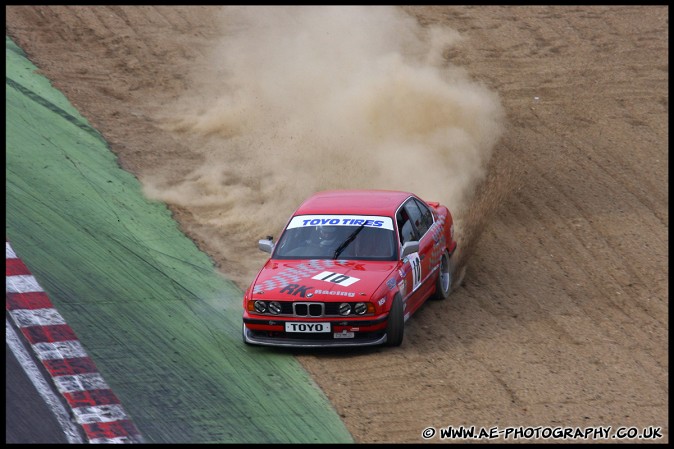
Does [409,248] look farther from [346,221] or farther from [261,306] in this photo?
[261,306]

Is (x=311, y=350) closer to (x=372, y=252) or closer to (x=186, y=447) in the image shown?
(x=372, y=252)

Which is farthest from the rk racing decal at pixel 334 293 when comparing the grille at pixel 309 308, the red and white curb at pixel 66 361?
the red and white curb at pixel 66 361

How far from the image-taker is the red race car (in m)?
10.9

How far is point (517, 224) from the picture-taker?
15.2 meters

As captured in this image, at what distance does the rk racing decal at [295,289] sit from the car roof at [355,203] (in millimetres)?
1502

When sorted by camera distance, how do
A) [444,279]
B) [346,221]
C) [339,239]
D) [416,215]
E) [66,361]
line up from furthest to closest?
[444,279], [416,215], [346,221], [339,239], [66,361]

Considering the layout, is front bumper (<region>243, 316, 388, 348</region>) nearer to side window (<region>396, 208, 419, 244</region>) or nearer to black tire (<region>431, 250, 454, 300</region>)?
side window (<region>396, 208, 419, 244</region>)

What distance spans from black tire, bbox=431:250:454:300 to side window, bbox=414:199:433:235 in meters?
0.46

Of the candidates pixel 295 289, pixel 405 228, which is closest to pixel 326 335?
pixel 295 289

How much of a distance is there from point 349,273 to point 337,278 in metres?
0.20

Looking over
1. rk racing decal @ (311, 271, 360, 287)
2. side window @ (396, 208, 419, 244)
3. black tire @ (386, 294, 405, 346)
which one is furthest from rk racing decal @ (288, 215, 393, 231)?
black tire @ (386, 294, 405, 346)

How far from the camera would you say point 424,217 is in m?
12.9

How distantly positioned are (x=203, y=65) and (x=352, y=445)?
13083 millimetres

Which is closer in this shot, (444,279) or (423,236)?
(423,236)
